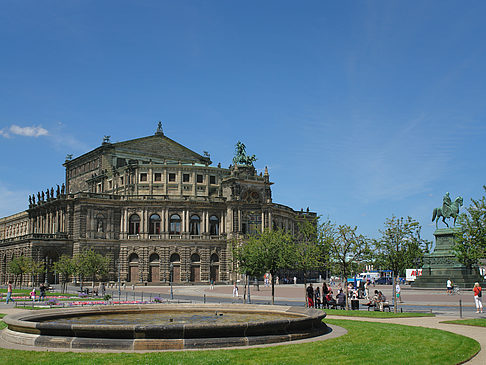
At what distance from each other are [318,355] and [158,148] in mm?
91035

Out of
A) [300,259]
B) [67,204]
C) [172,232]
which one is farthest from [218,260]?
[300,259]

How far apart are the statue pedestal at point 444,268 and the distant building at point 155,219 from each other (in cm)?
3884

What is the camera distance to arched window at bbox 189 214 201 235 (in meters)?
90.1

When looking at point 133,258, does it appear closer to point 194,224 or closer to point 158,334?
point 194,224

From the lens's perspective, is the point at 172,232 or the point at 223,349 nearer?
the point at 223,349

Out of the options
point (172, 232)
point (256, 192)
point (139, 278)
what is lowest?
point (139, 278)

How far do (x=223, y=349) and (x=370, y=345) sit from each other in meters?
4.71

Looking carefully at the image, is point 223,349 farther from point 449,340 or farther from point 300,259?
point 300,259

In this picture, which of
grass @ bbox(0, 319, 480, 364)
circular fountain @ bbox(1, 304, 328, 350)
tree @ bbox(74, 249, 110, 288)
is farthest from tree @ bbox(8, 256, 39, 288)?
grass @ bbox(0, 319, 480, 364)

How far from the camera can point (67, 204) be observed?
87.0 meters

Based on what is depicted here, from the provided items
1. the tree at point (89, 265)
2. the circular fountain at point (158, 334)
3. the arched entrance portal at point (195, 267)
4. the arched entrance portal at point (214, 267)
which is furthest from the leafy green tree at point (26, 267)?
the circular fountain at point (158, 334)

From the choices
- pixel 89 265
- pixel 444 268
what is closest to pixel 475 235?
pixel 444 268

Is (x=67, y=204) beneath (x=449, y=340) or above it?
above

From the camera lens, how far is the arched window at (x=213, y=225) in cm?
9138
